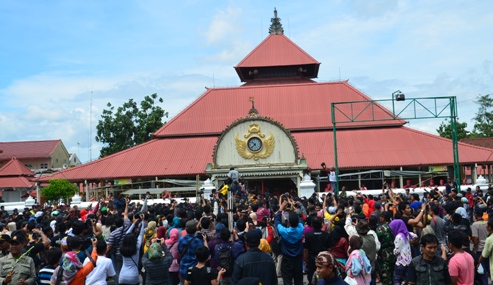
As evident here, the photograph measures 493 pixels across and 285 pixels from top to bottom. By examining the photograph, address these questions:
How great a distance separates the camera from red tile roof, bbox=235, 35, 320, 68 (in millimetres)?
45688

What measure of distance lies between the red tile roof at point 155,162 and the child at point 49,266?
27.1m

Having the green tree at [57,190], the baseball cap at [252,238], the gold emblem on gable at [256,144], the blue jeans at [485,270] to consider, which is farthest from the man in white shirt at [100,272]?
the green tree at [57,190]

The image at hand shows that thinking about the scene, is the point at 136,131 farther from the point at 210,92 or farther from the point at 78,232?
the point at 78,232

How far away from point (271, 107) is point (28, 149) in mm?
44078

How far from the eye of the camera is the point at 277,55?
4638 cm

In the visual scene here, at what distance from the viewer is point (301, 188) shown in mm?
26531

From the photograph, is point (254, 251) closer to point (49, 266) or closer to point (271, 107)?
point (49, 266)

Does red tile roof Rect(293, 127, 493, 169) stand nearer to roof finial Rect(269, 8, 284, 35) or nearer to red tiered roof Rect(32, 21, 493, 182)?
red tiered roof Rect(32, 21, 493, 182)

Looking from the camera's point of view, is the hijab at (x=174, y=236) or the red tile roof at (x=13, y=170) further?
the red tile roof at (x=13, y=170)

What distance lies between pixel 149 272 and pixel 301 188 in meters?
18.2

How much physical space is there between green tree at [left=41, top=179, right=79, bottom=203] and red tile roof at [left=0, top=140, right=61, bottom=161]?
3288 centimetres

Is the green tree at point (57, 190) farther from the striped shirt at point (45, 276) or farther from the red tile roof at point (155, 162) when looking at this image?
the striped shirt at point (45, 276)

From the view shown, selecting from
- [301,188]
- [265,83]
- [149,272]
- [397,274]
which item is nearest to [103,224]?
[149,272]

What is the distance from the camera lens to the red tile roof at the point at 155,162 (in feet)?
119
